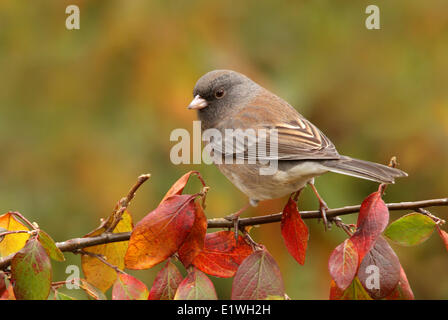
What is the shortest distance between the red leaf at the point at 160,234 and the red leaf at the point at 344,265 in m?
0.40

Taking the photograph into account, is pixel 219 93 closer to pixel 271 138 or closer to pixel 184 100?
pixel 184 100

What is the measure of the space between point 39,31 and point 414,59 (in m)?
2.26

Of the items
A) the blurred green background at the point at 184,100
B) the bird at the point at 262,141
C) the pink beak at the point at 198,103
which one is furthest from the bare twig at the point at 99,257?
the blurred green background at the point at 184,100

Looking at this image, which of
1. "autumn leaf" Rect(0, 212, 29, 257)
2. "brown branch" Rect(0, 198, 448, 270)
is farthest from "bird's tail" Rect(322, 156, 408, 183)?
"autumn leaf" Rect(0, 212, 29, 257)

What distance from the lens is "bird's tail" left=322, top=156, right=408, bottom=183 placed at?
5.79 feet

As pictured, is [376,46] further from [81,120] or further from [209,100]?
[81,120]

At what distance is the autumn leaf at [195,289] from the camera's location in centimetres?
145

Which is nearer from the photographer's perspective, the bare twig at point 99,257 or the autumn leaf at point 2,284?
the autumn leaf at point 2,284

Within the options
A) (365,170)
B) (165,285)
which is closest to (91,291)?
(165,285)

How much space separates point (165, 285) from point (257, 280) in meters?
0.26

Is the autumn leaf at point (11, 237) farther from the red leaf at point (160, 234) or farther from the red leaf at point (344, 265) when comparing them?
the red leaf at point (344, 265)

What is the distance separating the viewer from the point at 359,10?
3.38 meters

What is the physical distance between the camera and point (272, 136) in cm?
238
